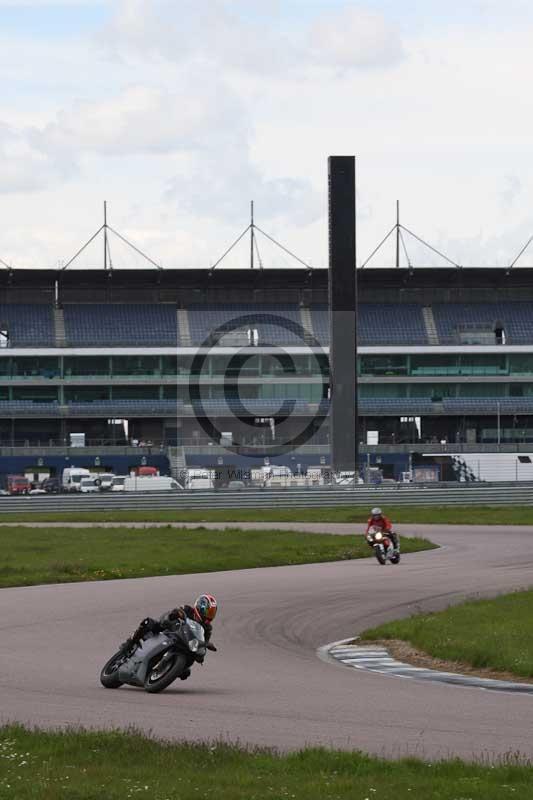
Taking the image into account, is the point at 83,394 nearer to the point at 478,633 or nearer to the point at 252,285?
the point at 252,285

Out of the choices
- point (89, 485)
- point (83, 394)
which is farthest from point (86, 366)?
point (89, 485)

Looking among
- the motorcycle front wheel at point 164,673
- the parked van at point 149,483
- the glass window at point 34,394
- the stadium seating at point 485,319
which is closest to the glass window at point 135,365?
the glass window at point 34,394

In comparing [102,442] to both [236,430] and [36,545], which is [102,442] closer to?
[236,430]

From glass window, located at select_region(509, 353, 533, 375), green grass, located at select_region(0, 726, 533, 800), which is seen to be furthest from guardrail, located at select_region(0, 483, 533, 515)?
green grass, located at select_region(0, 726, 533, 800)

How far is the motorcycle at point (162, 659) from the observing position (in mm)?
15578

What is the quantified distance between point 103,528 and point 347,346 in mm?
34780

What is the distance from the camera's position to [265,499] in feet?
232

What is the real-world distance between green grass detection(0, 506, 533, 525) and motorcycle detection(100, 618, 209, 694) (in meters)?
40.2

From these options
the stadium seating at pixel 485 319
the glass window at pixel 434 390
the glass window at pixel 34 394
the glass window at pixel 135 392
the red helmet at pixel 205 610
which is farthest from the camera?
the stadium seating at pixel 485 319

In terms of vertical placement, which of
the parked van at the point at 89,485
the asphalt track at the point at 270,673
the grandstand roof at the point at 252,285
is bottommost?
the asphalt track at the point at 270,673

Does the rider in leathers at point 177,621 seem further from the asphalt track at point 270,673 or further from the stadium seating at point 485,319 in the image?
the stadium seating at point 485,319

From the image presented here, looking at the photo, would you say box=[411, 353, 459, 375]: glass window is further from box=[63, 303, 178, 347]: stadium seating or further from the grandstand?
box=[63, 303, 178, 347]: stadium seating

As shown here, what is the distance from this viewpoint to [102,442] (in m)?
100

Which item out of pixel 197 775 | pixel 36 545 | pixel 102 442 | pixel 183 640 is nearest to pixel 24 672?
pixel 183 640
